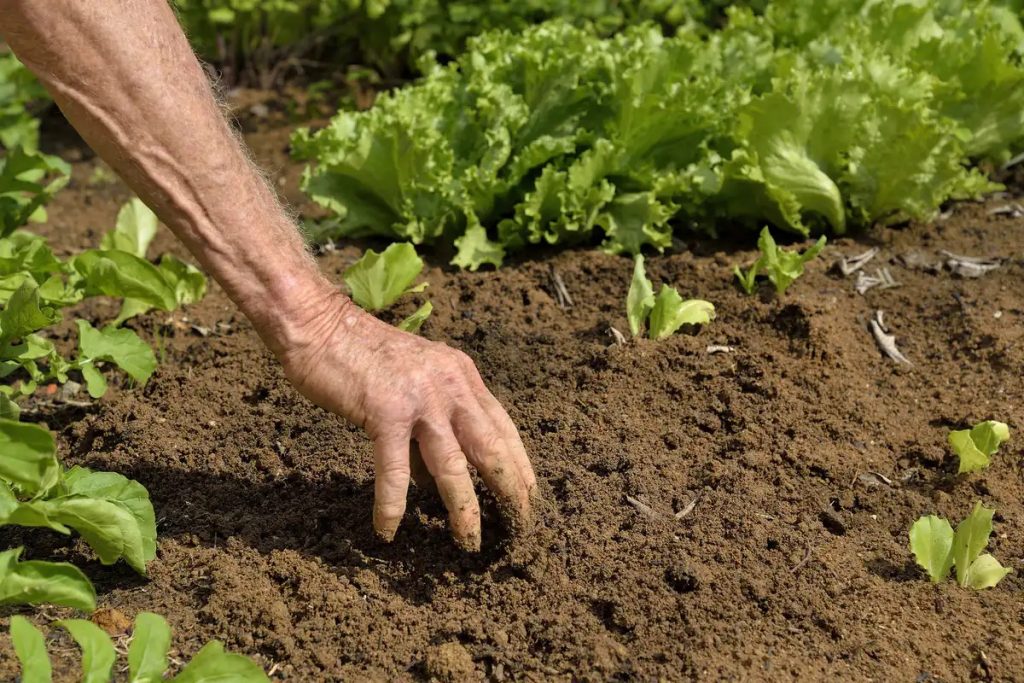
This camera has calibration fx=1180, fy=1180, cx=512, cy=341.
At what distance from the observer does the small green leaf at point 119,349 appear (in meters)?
3.50

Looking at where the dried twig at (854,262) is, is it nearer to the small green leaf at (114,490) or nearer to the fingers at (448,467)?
the fingers at (448,467)

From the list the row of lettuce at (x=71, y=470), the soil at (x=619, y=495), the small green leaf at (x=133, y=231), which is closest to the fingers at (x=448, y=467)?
the soil at (x=619, y=495)

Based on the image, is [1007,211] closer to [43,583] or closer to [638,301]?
[638,301]

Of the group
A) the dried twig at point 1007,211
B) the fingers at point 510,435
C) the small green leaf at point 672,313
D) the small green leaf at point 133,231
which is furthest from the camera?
the dried twig at point 1007,211

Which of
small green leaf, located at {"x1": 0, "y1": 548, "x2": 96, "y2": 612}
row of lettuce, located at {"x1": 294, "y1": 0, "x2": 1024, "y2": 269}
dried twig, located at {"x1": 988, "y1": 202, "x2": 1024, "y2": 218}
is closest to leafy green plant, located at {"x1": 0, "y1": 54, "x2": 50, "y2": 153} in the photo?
row of lettuce, located at {"x1": 294, "y1": 0, "x2": 1024, "y2": 269}

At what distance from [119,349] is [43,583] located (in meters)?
1.11

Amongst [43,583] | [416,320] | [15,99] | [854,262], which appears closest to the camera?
[43,583]

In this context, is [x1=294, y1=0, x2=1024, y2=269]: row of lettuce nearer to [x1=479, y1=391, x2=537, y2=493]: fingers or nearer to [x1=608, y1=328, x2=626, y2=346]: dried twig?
[x1=608, y1=328, x2=626, y2=346]: dried twig

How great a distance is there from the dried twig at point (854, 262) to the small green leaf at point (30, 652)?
3122mm

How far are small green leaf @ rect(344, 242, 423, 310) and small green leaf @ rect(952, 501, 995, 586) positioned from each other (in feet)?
6.40

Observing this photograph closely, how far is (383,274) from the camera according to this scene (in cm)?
409

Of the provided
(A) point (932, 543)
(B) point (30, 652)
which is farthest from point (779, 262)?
(B) point (30, 652)

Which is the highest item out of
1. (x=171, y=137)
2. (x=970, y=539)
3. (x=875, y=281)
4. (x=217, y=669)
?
(x=171, y=137)

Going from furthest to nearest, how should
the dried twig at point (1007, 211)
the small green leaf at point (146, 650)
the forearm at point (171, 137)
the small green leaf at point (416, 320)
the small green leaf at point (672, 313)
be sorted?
the dried twig at point (1007, 211) < the small green leaf at point (672, 313) < the small green leaf at point (416, 320) < the forearm at point (171, 137) < the small green leaf at point (146, 650)
